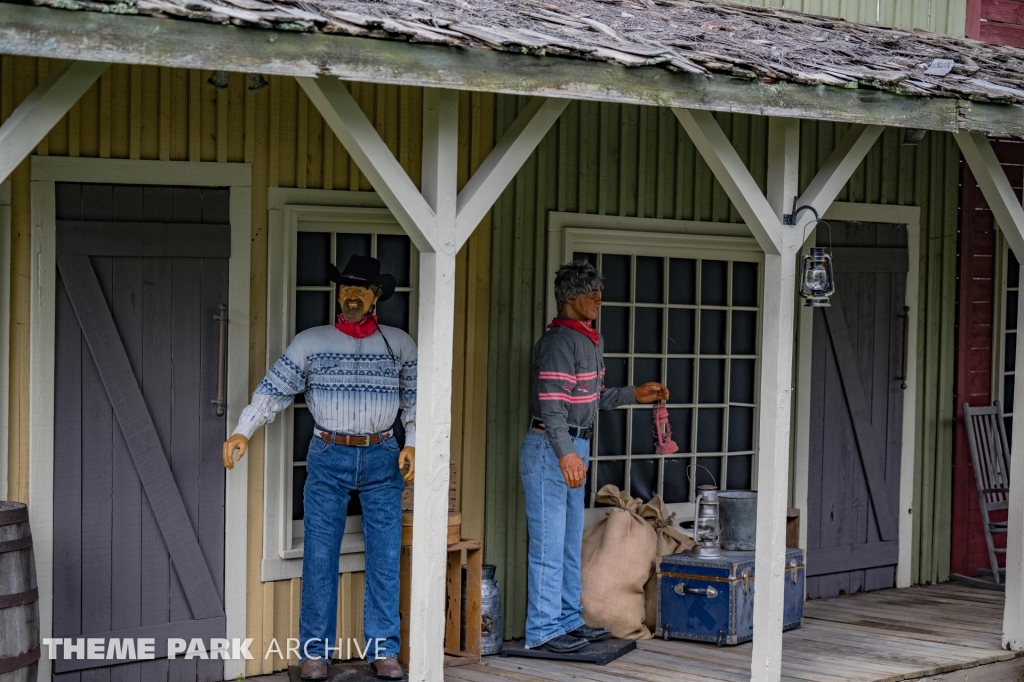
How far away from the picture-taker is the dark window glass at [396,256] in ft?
24.5

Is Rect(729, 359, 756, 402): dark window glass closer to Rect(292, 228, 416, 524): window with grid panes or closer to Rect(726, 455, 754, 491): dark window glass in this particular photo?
Rect(726, 455, 754, 491): dark window glass

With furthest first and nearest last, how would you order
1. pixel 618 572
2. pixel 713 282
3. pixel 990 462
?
1. pixel 990 462
2. pixel 713 282
3. pixel 618 572

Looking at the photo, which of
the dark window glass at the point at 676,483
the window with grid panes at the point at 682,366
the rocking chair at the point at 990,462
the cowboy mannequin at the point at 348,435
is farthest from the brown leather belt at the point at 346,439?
the rocking chair at the point at 990,462

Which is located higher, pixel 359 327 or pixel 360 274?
pixel 360 274

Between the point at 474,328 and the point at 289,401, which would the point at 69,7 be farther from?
the point at 474,328

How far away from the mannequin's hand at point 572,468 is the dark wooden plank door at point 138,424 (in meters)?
1.63

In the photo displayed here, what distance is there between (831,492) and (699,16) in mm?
3164

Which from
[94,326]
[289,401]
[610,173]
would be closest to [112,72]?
[94,326]

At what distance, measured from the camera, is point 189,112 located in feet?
22.3

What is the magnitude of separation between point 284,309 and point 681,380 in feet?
8.58

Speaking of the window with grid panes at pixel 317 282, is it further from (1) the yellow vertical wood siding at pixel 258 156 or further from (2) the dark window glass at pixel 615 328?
(2) the dark window glass at pixel 615 328

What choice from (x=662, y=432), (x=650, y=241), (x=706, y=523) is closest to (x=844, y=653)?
(x=706, y=523)

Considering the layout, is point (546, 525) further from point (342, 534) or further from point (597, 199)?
point (597, 199)

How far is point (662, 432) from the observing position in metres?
7.96
